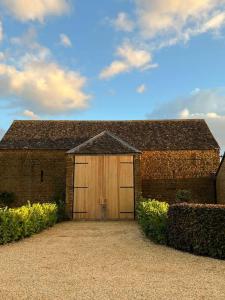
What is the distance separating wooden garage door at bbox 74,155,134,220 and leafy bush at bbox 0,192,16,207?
6.45 meters

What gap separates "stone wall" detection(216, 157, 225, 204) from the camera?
904 inches

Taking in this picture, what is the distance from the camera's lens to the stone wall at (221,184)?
22955 mm

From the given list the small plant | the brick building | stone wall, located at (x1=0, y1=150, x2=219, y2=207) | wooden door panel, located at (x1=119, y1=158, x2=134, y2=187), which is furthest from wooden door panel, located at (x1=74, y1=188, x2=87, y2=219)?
the small plant

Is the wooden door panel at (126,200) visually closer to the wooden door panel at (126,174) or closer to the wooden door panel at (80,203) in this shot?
the wooden door panel at (126,174)

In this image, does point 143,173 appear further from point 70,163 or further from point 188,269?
point 188,269

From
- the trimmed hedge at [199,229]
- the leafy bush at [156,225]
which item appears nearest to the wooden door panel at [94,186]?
the leafy bush at [156,225]

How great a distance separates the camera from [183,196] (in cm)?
2395

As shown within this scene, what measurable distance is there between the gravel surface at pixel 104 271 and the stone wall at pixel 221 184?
1243 cm

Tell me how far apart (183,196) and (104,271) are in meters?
16.7

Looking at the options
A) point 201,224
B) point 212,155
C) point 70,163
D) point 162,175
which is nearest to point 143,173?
point 162,175

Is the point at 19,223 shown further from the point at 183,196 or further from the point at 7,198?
the point at 183,196

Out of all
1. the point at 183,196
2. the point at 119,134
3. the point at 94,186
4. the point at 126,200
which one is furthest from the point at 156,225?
the point at 119,134

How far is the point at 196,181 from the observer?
84.7 ft

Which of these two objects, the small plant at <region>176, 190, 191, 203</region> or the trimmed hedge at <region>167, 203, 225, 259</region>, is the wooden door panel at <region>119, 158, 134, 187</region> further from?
the trimmed hedge at <region>167, 203, 225, 259</region>
